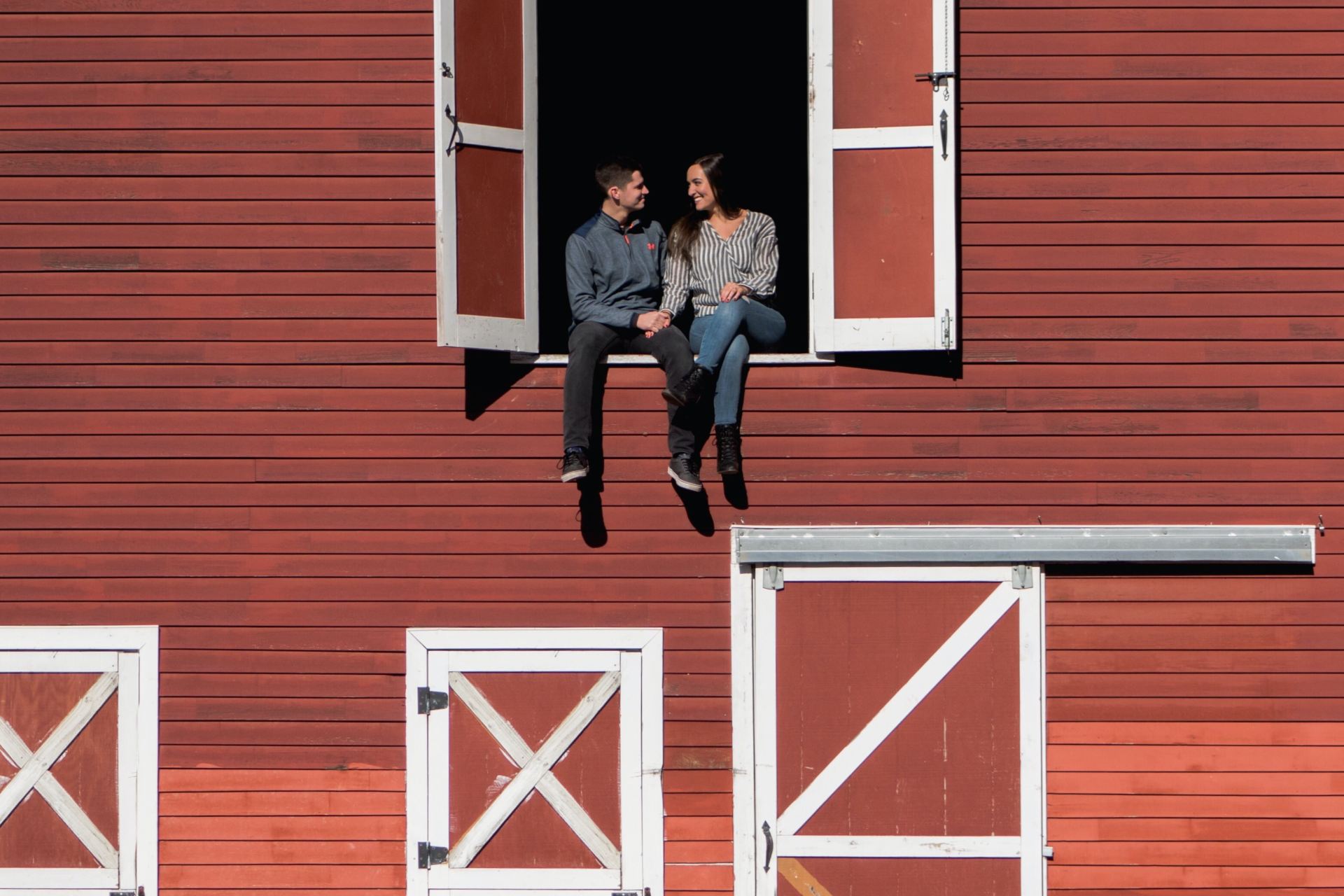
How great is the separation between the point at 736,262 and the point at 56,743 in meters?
3.98

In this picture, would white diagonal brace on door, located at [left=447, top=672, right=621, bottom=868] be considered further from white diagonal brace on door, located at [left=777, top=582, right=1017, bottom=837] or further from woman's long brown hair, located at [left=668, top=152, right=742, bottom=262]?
woman's long brown hair, located at [left=668, top=152, right=742, bottom=262]

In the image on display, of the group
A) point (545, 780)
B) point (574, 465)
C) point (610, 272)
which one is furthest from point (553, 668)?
point (610, 272)

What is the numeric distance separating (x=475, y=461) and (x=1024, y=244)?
9.21ft

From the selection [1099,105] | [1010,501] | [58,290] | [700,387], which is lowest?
[1010,501]

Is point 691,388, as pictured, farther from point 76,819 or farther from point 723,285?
point 76,819

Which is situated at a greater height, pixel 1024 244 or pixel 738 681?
pixel 1024 244

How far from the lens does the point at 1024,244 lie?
22.0 ft

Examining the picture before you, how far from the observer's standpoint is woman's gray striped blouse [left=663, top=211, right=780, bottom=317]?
675 cm

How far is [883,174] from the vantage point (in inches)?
258

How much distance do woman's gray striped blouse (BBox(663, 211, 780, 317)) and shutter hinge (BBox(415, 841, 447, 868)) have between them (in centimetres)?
277

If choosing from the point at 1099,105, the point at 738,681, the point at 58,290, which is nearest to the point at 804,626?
the point at 738,681

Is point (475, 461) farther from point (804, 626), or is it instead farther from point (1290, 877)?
point (1290, 877)

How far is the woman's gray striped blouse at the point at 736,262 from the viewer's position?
6.75m

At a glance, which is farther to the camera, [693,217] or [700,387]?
[693,217]
